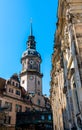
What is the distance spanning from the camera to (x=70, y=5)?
58.6 ft

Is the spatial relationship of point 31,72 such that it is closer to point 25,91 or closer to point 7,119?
point 25,91

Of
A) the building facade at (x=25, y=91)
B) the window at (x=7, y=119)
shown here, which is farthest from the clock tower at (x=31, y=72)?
the window at (x=7, y=119)

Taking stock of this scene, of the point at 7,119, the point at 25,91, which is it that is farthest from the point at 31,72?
the point at 7,119

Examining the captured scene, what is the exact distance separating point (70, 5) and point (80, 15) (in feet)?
5.50

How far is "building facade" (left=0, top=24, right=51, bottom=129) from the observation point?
1694 inches

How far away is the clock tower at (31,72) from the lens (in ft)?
197

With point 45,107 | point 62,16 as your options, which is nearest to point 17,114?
point 45,107

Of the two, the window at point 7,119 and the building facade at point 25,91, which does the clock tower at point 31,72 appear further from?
the window at point 7,119

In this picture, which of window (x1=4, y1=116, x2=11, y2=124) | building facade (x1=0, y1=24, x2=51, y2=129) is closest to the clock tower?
building facade (x1=0, y1=24, x2=51, y2=129)

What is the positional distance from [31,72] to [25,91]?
875 cm

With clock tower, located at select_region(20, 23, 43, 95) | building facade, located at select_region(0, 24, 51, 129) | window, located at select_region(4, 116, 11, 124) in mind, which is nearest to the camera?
window, located at select_region(4, 116, 11, 124)

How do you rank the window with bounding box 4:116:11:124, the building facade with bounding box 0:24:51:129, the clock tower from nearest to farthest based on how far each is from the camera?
the window with bounding box 4:116:11:124
the building facade with bounding box 0:24:51:129
the clock tower

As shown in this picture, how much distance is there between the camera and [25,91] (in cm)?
5516

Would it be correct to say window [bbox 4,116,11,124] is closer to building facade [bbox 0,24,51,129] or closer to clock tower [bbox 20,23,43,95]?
building facade [bbox 0,24,51,129]
